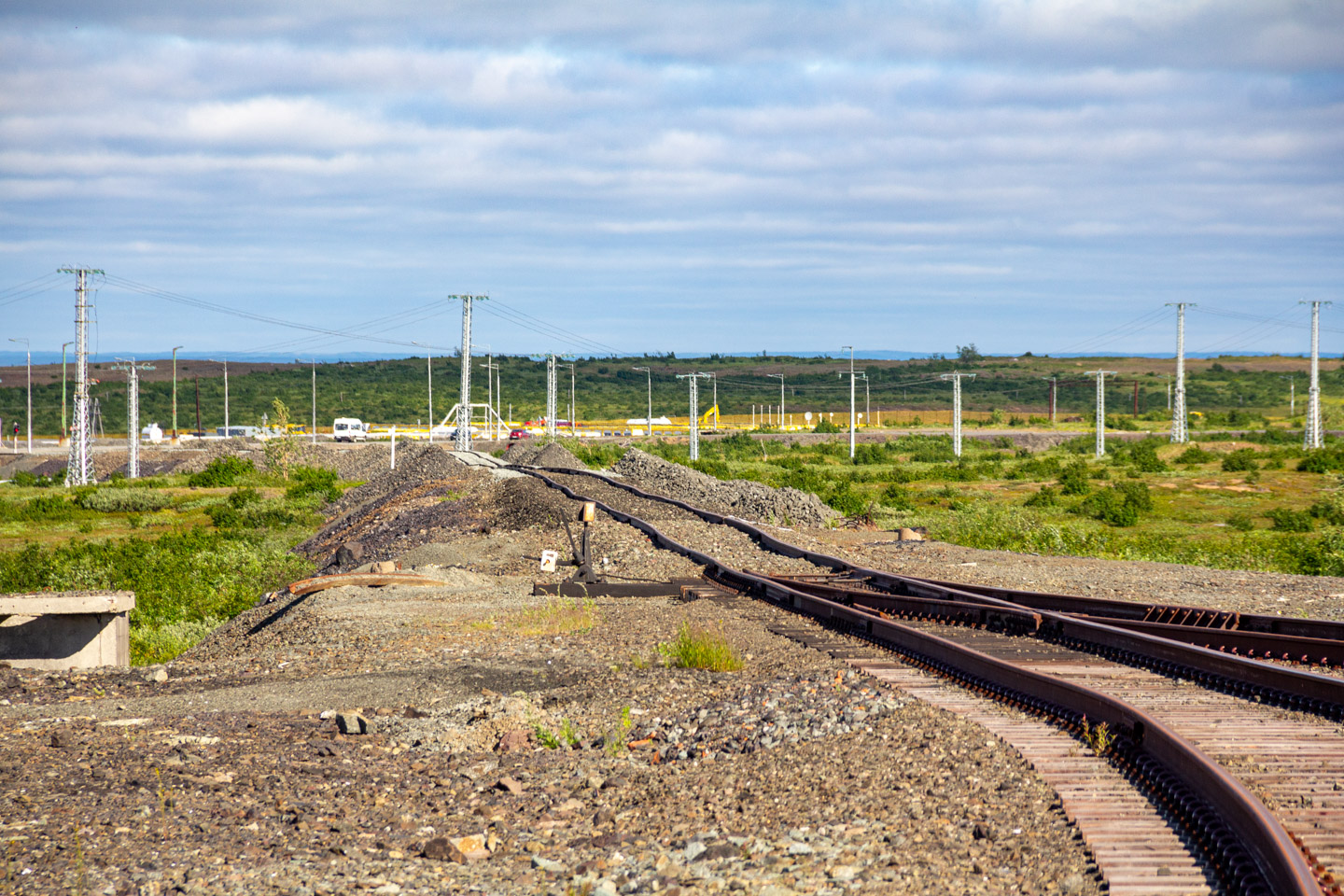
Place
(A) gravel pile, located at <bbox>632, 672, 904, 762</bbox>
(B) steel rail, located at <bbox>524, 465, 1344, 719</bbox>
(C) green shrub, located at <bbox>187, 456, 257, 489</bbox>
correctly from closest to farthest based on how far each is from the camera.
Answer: (A) gravel pile, located at <bbox>632, 672, 904, 762</bbox> < (B) steel rail, located at <bbox>524, 465, 1344, 719</bbox> < (C) green shrub, located at <bbox>187, 456, 257, 489</bbox>

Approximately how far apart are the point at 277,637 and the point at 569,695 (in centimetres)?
582

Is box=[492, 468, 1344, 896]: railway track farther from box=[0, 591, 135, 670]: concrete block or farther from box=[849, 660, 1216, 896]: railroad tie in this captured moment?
box=[0, 591, 135, 670]: concrete block

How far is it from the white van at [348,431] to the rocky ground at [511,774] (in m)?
84.1

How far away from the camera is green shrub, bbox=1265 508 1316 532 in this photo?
32500 millimetres

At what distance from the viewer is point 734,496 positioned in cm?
3272

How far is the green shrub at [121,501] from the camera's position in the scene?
4884 cm

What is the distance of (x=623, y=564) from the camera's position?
19750mm

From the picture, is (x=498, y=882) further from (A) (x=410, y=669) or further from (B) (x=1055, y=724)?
(A) (x=410, y=669)

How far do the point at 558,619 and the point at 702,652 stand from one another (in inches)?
149

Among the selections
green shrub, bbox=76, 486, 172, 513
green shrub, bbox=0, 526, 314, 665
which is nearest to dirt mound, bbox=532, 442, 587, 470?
green shrub, bbox=0, 526, 314, 665

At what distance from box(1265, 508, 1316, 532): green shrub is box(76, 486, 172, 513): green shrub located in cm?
4177

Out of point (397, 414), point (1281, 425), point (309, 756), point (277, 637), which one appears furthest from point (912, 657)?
point (397, 414)

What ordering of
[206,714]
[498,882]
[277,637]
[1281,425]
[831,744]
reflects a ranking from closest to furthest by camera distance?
1. [498,882]
2. [831,744]
3. [206,714]
4. [277,637]
5. [1281,425]

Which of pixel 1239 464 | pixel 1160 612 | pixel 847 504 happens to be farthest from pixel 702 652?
pixel 1239 464
